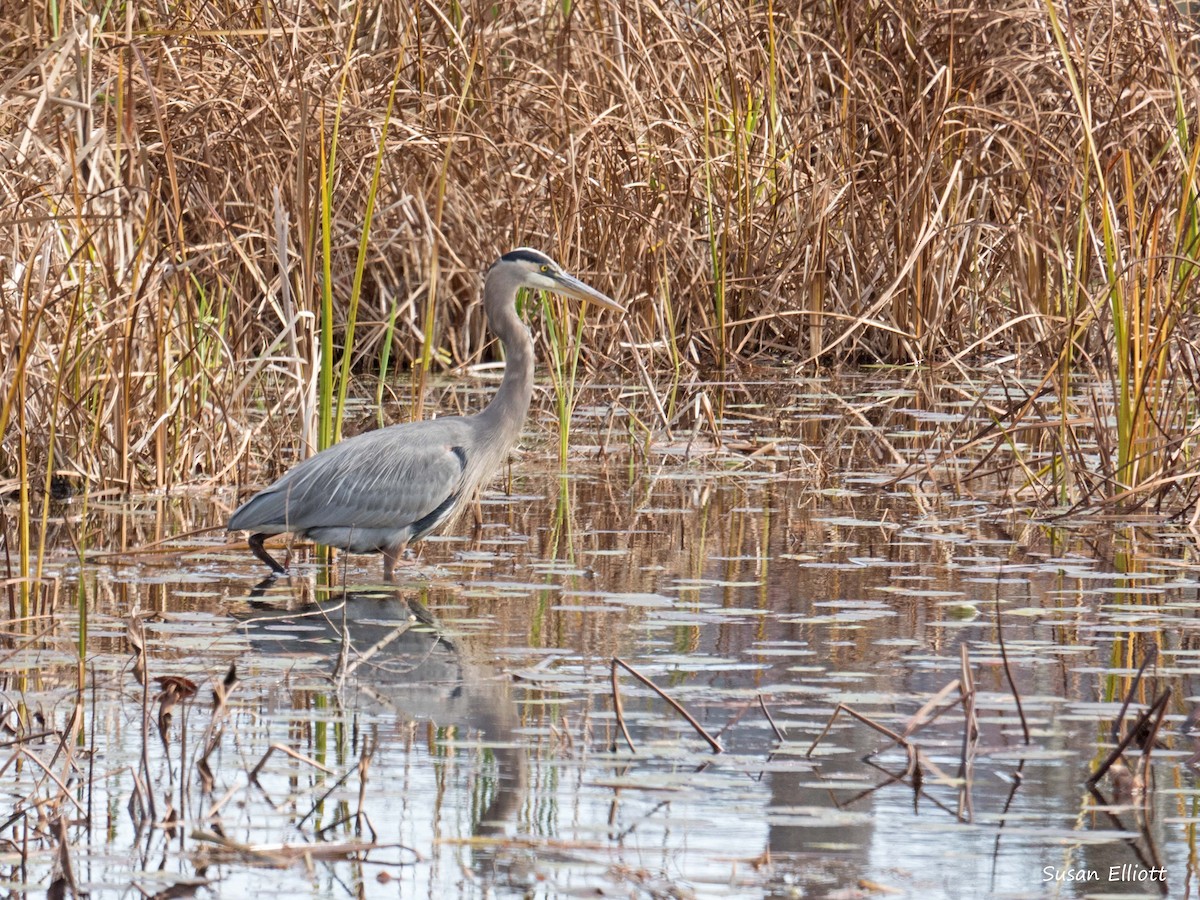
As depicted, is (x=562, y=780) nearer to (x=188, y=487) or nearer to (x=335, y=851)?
(x=335, y=851)

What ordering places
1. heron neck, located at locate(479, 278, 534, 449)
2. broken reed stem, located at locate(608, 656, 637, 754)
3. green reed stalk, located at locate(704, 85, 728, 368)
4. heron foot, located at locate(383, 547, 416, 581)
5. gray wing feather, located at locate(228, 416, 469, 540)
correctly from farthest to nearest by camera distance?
green reed stalk, located at locate(704, 85, 728, 368) < heron neck, located at locate(479, 278, 534, 449) < heron foot, located at locate(383, 547, 416, 581) < gray wing feather, located at locate(228, 416, 469, 540) < broken reed stem, located at locate(608, 656, 637, 754)

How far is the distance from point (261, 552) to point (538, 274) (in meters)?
1.55

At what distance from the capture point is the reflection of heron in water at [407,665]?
4.05 metres

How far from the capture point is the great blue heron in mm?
6148

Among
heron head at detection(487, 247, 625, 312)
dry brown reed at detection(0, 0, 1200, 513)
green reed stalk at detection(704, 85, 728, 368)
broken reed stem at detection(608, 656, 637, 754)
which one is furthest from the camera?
green reed stalk at detection(704, 85, 728, 368)

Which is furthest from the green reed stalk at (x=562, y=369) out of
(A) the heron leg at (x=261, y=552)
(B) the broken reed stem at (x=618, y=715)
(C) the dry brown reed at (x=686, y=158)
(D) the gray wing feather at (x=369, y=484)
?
(B) the broken reed stem at (x=618, y=715)

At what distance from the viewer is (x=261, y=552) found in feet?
20.3

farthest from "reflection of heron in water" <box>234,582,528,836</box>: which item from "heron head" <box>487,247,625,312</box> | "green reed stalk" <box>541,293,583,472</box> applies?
"green reed stalk" <box>541,293,583,472</box>

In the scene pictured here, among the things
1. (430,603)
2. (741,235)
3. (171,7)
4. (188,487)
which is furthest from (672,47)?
(430,603)

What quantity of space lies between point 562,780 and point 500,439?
9.26 feet

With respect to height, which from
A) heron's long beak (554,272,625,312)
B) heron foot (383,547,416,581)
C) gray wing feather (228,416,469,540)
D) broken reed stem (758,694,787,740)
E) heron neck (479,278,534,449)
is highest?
heron's long beak (554,272,625,312)

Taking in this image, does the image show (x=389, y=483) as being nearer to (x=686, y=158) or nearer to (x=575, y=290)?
(x=575, y=290)

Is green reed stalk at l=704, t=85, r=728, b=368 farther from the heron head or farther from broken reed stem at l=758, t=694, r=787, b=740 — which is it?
broken reed stem at l=758, t=694, r=787, b=740

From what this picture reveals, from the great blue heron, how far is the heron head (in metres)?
0.40
